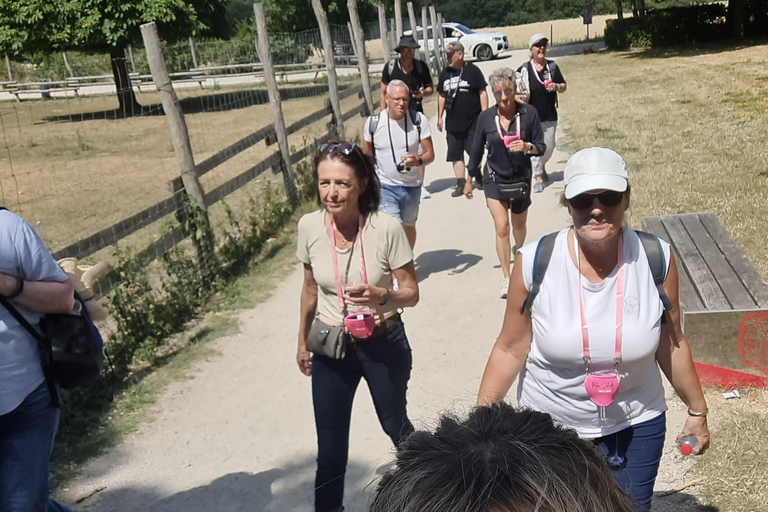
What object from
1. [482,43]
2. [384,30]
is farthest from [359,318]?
[482,43]

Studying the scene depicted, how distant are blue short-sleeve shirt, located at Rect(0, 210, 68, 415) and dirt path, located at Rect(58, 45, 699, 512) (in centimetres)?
138

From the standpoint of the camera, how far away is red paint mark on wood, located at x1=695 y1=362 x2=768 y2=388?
14.5 feet

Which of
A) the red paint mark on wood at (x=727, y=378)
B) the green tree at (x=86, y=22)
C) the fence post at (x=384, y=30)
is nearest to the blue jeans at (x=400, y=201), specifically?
the red paint mark on wood at (x=727, y=378)

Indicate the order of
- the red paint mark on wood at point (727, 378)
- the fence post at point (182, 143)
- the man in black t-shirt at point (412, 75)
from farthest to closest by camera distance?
the man in black t-shirt at point (412, 75)
the fence post at point (182, 143)
the red paint mark on wood at point (727, 378)

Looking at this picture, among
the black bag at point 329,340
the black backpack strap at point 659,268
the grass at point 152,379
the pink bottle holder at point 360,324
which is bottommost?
the grass at point 152,379

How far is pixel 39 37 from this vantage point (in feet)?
86.8

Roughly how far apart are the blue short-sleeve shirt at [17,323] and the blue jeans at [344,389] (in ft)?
3.81

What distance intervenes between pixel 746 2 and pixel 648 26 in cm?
379

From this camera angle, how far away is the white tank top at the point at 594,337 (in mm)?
2445

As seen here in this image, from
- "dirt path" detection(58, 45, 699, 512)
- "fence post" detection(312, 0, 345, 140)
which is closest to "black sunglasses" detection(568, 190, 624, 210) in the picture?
"dirt path" detection(58, 45, 699, 512)

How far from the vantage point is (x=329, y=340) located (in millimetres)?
3295

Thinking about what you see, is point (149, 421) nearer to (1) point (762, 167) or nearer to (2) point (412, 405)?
(2) point (412, 405)

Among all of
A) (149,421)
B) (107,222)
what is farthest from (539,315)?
(107,222)

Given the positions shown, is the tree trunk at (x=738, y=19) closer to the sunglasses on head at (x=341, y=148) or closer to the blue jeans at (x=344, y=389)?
the sunglasses on head at (x=341, y=148)
